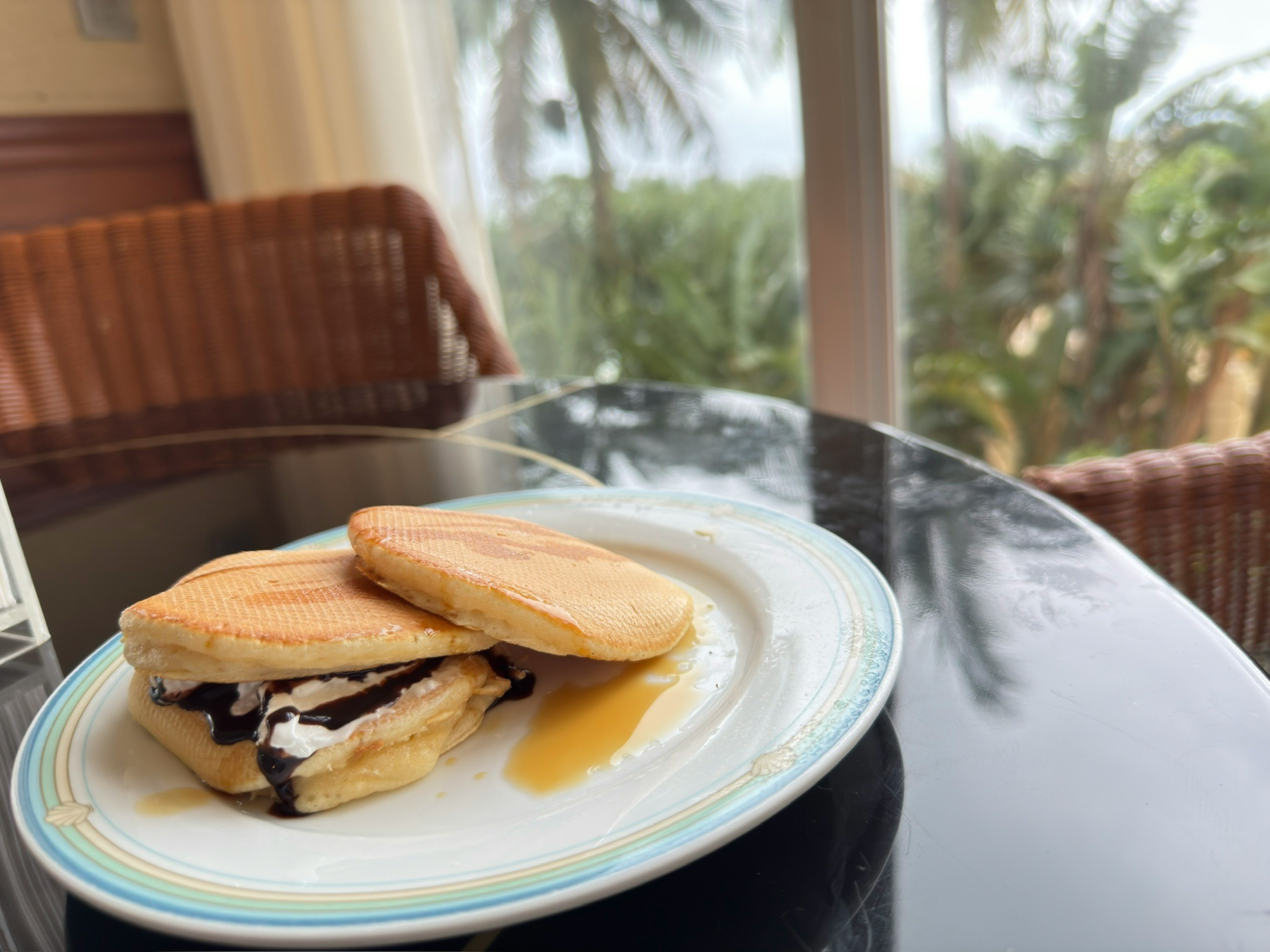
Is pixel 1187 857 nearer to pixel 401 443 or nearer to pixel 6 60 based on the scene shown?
pixel 401 443

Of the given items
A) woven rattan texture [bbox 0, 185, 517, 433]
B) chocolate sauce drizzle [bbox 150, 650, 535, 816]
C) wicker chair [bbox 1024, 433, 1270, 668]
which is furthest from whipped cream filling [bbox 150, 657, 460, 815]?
woven rattan texture [bbox 0, 185, 517, 433]

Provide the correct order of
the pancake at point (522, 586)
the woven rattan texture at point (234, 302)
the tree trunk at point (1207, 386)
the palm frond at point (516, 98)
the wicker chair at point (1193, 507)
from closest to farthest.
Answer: the pancake at point (522, 586)
the wicker chair at point (1193, 507)
the woven rattan texture at point (234, 302)
the tree trunk at point (1207, 386)
the palm frond at point (516, 98)

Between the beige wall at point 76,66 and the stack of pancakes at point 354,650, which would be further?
the beige wall at point 76,66

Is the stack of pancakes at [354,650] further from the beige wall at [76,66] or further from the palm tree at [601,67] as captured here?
the beige wall at [76,66]

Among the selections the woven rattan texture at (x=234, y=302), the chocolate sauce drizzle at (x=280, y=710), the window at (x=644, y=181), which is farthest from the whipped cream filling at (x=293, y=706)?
the window at (x=644, y=181)

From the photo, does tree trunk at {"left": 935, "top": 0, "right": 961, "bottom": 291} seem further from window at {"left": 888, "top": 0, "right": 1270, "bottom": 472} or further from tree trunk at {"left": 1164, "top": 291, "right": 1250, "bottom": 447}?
tree trunk at {"left": 1164, "top": 291, "right": 1250, "bottom": 447}

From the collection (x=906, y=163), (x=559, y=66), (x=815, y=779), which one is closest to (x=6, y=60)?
(x=559, y=66)

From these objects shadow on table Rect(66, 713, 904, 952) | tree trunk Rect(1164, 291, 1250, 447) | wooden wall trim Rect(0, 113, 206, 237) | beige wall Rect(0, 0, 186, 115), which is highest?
beige wall Rect(0, 0, 186, 115)
